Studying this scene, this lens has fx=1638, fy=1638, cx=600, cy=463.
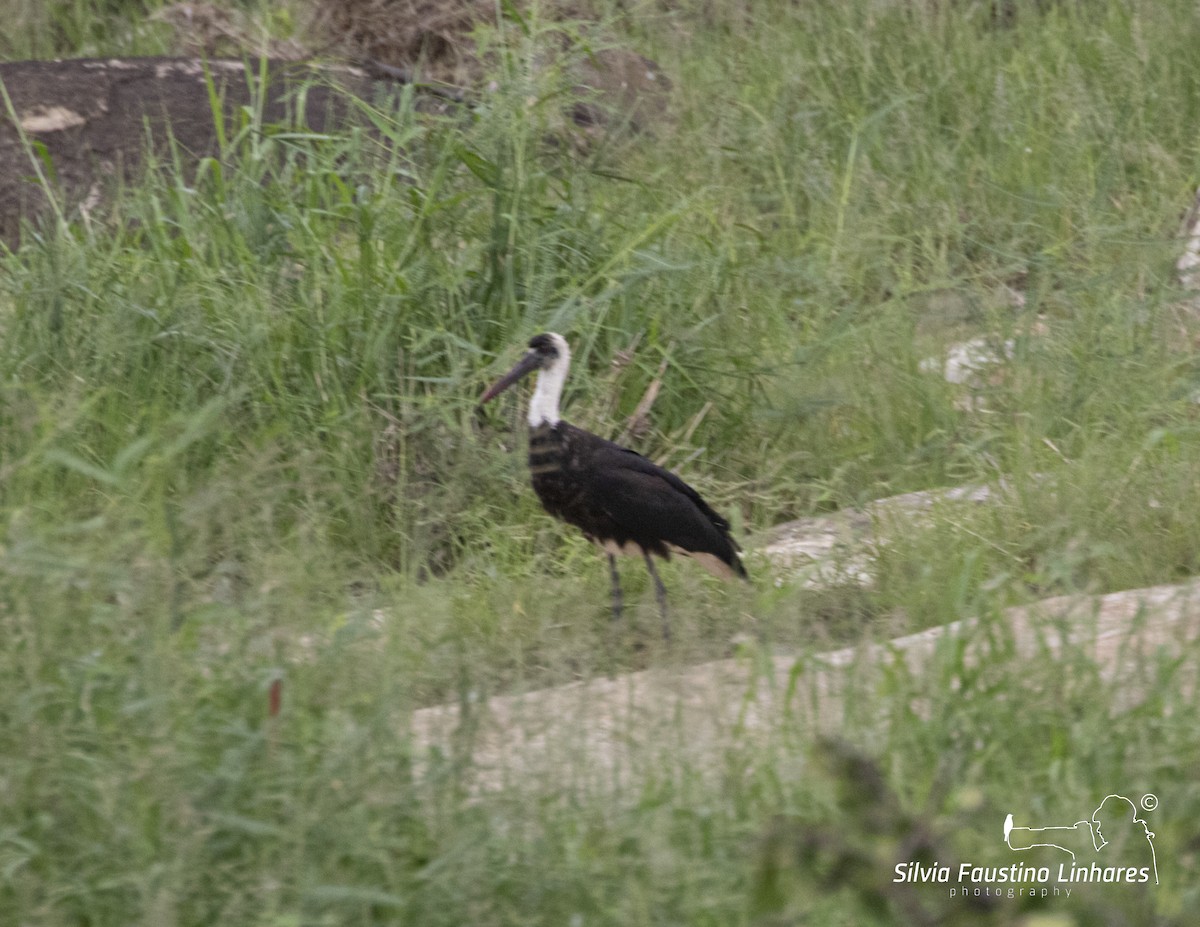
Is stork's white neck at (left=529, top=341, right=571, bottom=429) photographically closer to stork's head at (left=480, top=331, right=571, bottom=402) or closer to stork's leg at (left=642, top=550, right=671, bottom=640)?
stork's head at (left=480, top=331, right=571, bottom=402)

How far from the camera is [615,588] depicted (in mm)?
4379

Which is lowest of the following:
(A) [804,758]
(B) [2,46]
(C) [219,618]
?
(B) [2,46]

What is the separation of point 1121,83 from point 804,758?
4.94 metres

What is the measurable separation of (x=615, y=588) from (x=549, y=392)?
1.93 feet

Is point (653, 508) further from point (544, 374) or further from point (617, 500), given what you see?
point (544, 374)

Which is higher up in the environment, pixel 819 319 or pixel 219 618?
pixel 219 618

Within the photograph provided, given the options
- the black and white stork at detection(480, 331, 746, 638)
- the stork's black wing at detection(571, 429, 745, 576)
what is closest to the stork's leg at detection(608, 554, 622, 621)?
the black and white stork at detection(480, 331, 746, 638)

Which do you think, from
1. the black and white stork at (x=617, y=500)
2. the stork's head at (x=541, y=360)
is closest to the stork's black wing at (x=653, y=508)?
the black and white stork at (x=617, y=500)

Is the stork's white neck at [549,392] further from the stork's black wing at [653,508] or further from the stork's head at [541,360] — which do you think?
the stork's black wing at [653,508]

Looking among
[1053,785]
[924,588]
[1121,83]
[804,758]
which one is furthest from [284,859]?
[1121,83]

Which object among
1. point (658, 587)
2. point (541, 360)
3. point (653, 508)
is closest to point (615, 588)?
point (658, 587)

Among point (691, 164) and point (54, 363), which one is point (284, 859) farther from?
point (691, 164)

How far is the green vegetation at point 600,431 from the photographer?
2525mm

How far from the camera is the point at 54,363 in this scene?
4887mm
